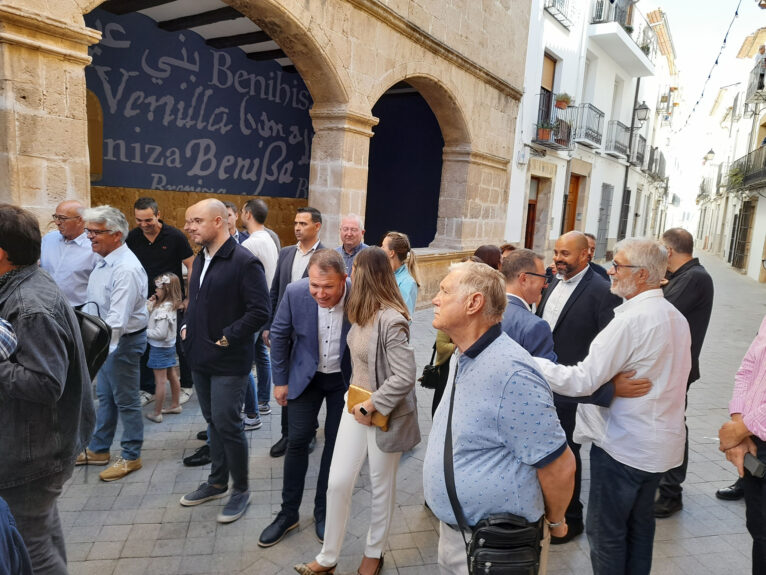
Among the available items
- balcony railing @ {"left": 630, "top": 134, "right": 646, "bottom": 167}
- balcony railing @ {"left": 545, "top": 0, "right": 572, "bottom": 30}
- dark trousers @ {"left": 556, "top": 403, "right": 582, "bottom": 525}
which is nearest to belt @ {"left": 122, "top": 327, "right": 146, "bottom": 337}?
dark trousers @ {"left": 556, "top": 403, "right": 582, "bottom": 525}

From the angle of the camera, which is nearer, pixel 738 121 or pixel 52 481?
pixel 52 481

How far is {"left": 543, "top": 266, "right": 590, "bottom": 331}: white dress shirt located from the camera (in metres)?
3.18

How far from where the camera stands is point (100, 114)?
710 cm

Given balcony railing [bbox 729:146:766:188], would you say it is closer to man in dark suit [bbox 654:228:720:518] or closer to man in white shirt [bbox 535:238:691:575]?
man in dark suit [bbox 654:228:720:518]

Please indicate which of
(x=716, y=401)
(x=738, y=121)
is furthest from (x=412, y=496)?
(x=738, y=121)

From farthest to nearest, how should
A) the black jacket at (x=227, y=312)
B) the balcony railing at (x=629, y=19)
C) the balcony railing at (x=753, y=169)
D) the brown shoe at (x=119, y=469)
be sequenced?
the balcony railing at (x=753, y=169), the balcony railing at (x=629, y=19), the brown shoe at (x=119, y=469), the black jacket at (x=227, y=312)

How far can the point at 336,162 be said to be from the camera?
6902mm

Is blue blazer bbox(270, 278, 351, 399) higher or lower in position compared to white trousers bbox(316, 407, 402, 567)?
higher

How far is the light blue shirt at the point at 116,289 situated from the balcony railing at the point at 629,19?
15.5 metres

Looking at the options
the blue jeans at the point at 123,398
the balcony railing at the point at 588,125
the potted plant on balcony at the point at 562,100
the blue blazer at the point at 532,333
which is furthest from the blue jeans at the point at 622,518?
the balcony railing at the point at 588,125

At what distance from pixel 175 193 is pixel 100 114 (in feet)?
5.02

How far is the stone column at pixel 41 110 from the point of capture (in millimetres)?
3768

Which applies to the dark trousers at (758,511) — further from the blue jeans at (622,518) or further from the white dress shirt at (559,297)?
the white dress shirt at (559,297)

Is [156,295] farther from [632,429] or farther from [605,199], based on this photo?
[605,199]
